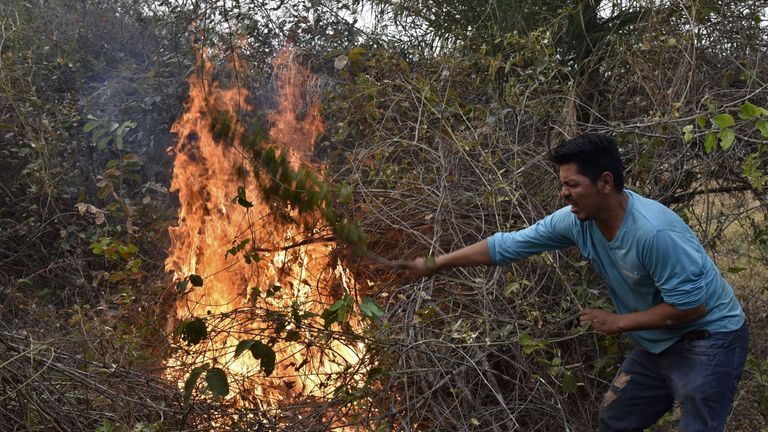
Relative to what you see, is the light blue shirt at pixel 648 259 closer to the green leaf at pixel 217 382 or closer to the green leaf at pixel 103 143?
the green leaf at pixel 217 382

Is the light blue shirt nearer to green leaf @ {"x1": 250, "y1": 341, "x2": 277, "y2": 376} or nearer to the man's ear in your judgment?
the man's ear

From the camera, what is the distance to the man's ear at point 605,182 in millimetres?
3098

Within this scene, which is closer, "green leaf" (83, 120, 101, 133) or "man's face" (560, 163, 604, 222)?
"man's face" (560, 163, 604, 222)

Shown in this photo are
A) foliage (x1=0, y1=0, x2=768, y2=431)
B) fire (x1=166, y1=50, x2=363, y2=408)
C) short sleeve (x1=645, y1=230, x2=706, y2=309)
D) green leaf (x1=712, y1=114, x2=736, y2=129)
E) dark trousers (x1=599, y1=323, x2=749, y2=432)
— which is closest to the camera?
short sleeve (x1=645, y1=230, x2=706, y2=309)

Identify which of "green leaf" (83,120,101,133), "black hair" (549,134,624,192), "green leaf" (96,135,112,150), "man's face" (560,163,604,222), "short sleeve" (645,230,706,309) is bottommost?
"short sleeve" (645,230,706,309)

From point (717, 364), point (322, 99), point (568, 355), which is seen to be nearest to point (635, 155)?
point (568, 355)

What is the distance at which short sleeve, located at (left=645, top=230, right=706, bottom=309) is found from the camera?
9.55 feet

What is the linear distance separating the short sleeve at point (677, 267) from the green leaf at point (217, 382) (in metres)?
2.05

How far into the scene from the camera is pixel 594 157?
10.1 ft

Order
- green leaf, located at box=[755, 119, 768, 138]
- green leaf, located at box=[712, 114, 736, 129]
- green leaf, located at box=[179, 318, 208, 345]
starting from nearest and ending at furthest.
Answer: green leaf, located at box=[179, 318, 208, 345] < green leaf, located at box=[712, 114, 736, 129] < green leaf, located at box=[755, 119, 768, 138]

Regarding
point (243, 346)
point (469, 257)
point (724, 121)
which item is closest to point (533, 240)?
point (469, 257)

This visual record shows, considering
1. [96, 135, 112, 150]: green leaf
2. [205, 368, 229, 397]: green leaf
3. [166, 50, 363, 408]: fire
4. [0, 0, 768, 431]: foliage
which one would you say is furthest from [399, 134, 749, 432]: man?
[96, 135, 112, 150]: green leaf

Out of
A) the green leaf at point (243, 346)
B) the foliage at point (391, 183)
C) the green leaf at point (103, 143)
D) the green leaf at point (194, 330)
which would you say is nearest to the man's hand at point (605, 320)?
the foliage at point (391, 183)

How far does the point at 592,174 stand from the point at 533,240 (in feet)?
1.61
